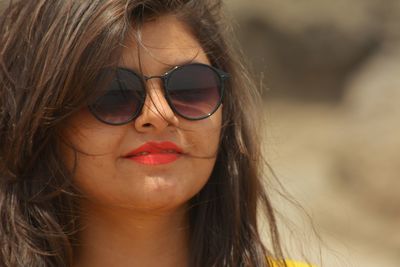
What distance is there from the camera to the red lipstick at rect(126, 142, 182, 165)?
1.74 m

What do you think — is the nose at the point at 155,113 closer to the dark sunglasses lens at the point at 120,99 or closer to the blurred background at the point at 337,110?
the dark sunglasses lens at the point at 120,99

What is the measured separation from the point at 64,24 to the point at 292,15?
678cm

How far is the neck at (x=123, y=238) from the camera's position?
6.18 ft

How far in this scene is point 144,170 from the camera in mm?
1742

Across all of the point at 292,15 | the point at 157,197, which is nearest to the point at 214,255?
the point at 157,197

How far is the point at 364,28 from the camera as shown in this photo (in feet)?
27.3

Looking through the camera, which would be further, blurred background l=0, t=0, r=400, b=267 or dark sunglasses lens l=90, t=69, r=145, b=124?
blurred background l=0, t=0, r=400, b=267

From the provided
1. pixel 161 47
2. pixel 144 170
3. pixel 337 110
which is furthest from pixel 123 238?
pixel 337 110

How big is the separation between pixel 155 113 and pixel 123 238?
1.15 feet

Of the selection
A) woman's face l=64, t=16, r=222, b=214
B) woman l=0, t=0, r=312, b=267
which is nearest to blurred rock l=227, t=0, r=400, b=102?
woman l=0, t=0, r=312, b=267

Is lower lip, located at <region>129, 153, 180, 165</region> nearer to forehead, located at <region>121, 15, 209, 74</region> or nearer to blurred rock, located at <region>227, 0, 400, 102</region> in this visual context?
forehead, located at <region>121, 15, 209, 74</region>

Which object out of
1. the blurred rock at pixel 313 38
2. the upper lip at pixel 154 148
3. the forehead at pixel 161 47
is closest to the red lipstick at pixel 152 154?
the upper lip at pixel 154 148

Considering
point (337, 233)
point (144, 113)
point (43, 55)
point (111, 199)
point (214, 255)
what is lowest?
point (337, 233)

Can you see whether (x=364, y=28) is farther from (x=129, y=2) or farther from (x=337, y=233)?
(x=129, y=2)
